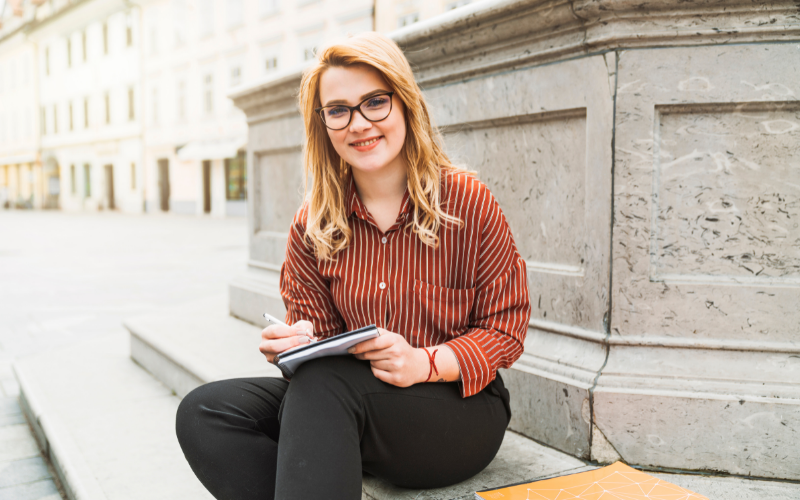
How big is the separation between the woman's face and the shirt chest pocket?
13.4 inches

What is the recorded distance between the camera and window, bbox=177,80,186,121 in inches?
993

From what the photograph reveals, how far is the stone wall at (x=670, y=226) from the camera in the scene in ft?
5.81

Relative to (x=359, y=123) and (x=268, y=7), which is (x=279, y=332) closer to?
(x=359, y=123)

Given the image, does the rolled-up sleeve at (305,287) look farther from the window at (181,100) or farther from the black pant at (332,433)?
the window at (181,100)

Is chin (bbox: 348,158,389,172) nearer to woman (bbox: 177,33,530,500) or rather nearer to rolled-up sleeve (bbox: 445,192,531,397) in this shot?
woman (bbox: 177,33,530,500)

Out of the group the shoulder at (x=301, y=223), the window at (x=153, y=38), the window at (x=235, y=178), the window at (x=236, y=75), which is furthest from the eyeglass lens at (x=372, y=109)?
the window at (x=153, y=38)

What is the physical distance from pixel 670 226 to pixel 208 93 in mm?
24306

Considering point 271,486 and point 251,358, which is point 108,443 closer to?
point 251,358

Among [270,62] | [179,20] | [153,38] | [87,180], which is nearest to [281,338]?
[270,62]

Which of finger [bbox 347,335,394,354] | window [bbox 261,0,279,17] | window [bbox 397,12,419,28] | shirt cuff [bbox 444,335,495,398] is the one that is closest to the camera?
finger [bbox 347,335,394,354]

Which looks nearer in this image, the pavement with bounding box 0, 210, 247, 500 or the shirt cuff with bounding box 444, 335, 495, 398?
the shirt cuff with bounding box 444, 335, 495, 398

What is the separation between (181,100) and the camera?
83.4 ft

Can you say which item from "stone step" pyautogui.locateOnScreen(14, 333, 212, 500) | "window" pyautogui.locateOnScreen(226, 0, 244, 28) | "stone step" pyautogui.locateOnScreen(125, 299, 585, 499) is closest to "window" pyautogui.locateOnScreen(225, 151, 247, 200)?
"window" pyautogui.locateOnScreen(226, 0, 244, 28)

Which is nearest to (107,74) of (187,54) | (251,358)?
(187,54)
